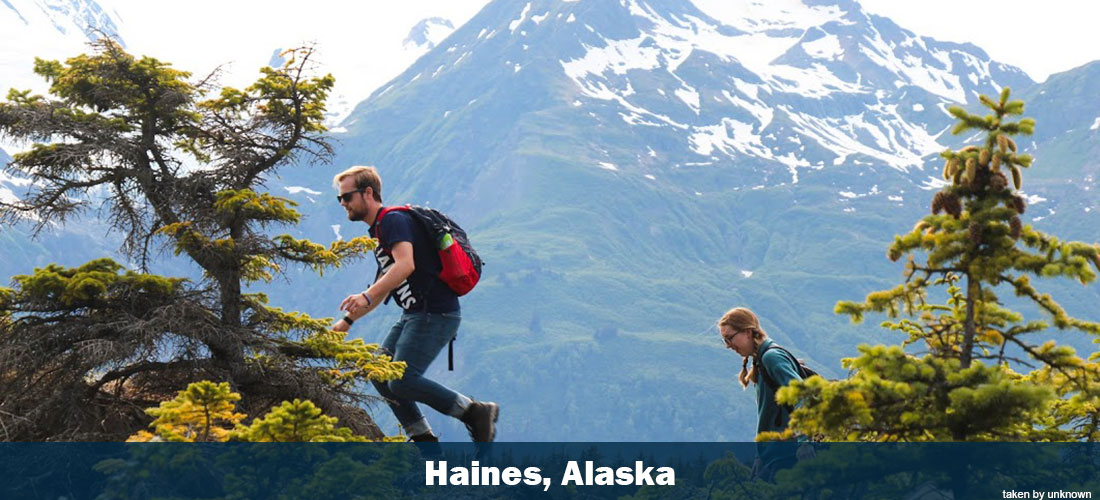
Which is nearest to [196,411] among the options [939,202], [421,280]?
[421,280]

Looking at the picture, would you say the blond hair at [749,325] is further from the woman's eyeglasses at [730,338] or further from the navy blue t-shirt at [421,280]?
the navy blue t-shirt at [421,280]

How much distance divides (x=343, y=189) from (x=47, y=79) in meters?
9.11

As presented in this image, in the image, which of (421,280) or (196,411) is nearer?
(196,411)

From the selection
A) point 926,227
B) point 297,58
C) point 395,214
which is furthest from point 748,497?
point 297,58

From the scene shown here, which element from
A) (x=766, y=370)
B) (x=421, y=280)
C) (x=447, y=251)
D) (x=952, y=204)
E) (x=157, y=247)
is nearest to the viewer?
(x=952, y=204)

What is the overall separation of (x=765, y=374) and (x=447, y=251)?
308 centimetres

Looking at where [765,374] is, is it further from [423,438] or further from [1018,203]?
[423,438]

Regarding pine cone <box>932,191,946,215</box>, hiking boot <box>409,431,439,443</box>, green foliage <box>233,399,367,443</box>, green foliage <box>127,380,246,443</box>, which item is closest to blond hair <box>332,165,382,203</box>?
hiking boot <box>409,431,439,443</box>

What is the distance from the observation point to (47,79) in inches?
659

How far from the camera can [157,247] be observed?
1599 cm

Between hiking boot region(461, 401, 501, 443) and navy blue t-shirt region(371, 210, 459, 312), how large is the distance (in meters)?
1.05

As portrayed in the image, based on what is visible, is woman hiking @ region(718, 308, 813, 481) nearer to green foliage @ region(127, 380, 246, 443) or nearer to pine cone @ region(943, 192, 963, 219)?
pine cone @ region(943, 192, 963, 219)

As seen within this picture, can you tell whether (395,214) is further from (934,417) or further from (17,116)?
(17,116)

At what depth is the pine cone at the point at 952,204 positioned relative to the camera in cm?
764
